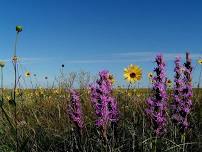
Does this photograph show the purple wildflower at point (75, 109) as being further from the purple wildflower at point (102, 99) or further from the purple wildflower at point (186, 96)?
the purple wildflower at point (186, 96)

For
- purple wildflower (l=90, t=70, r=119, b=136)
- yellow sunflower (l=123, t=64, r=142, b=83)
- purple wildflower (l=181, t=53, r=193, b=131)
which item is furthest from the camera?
yellow sunflower (l=123, t=64, r=142, b=83)

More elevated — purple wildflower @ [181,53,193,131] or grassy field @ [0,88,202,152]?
purple wildflower @ [181,53,193,131]

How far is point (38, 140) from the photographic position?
477 cm

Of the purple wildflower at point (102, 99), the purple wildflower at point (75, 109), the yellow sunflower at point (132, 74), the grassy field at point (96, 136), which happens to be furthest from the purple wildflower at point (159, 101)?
the yellow sunflower at point (132, 74)

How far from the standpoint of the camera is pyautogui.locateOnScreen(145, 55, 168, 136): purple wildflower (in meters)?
3.16

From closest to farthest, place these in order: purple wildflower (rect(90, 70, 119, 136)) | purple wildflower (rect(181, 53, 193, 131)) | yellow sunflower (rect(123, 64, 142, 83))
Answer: purple wildflower (rect(90, 70, 119, 136))
purple wildflower (rect(181, 53, 193, 131))
yellow sunflower (rect(123, 64, 142, 83))

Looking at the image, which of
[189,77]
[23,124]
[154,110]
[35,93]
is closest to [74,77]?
[35,93]

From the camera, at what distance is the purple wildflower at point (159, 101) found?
316cm

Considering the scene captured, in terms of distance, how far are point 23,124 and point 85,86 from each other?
3253 mm

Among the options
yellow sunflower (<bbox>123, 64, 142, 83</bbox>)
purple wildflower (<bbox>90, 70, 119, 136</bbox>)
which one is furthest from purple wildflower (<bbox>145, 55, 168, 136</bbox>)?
yellow sunflower (<bbox>123, 64, 142, 83</bbox>)

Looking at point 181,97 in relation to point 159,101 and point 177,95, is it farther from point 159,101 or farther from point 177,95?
point 159,101

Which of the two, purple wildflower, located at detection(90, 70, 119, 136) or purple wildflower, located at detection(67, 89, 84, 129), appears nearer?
purple wildflower, located at detection(90, 70, 119, 136)

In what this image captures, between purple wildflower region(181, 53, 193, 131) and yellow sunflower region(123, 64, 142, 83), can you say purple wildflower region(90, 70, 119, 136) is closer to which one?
purple wildflower region(181, 53, 193, 131)

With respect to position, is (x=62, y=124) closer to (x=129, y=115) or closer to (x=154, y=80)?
(x=129, y=115)
